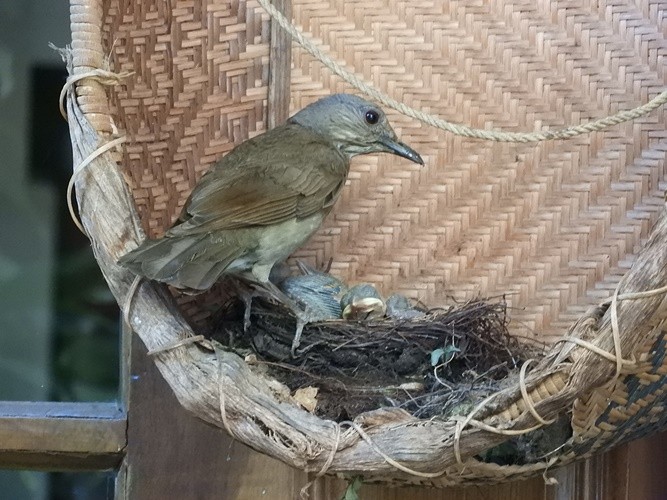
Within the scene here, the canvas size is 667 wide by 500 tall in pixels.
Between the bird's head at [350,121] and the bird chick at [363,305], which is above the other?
the bird's head at [350,121]

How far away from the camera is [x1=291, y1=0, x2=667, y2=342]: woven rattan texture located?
68.1 inches

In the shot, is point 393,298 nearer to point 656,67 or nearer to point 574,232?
point 574,232

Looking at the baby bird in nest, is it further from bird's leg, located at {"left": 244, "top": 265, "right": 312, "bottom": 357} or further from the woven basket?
the woven basket

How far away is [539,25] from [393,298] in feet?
2.13

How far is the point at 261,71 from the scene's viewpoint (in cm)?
177

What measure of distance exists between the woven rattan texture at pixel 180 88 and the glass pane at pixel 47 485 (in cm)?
65

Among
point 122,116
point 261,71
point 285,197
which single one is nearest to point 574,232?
point 285,197

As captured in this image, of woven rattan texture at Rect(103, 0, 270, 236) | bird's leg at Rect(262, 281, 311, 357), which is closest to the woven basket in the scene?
woven rattan texture at Rect(103, 0, 270, 236)

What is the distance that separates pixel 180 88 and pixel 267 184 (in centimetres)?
35

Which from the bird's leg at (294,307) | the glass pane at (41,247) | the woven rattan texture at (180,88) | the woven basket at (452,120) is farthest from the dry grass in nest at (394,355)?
the glass pane at (41,247)

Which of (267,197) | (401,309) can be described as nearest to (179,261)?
(267,197)

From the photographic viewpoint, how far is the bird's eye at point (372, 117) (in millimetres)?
1687

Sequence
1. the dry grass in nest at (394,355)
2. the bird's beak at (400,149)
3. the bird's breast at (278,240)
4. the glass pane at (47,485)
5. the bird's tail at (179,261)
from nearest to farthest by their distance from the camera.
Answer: the bird's tail at (179,261)
the dry grass in nest at (394,355)
the bird's breast at (278,240)
the bird's beak at (400,149)
the glass pane at (47,485)

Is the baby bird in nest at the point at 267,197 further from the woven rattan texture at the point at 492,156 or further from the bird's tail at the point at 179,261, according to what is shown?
the woven rattan texture at the point at 492,156
